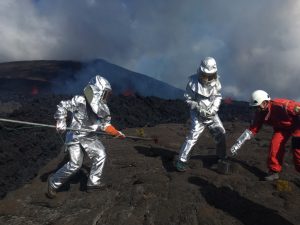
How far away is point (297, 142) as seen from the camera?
745 cm

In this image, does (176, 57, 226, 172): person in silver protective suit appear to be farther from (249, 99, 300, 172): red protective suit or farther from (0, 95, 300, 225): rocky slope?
(249, 99, 300, 172): red protective suit

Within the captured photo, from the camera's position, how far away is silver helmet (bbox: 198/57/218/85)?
26.4 ft

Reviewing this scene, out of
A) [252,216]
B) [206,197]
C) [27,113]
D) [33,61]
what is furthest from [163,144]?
[33,61]

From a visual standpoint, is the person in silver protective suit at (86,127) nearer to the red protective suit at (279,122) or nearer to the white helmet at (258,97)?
the white helmet at (258,97)

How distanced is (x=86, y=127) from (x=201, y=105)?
254 centimetres

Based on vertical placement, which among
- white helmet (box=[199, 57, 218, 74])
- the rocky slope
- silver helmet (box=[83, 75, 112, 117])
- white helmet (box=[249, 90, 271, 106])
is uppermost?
white helmet (box=[199, 57, 218, 74])

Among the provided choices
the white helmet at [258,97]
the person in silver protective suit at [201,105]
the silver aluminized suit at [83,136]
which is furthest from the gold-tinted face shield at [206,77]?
the silver aluminized suit at [83,136]

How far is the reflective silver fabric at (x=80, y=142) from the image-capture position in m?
7.44

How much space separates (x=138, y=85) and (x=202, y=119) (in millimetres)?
38309

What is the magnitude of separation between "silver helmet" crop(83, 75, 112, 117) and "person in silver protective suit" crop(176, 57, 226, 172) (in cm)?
193

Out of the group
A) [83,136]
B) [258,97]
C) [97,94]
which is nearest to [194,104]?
[258,97]

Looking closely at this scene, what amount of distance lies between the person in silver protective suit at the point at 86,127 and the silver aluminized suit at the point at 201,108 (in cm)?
162

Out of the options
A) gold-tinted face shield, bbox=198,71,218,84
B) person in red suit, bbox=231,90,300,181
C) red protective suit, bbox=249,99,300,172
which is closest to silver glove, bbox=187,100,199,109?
gold-tinted face shield, bbox=198,71,218,84

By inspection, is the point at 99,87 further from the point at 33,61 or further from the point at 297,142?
the point at 33,61
